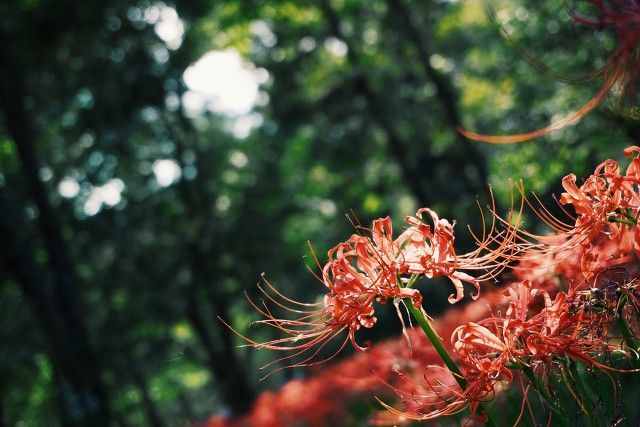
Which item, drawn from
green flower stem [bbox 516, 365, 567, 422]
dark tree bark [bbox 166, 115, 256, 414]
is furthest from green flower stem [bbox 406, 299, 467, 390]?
dark tree bark [bbox 166, 115, 256, 414]

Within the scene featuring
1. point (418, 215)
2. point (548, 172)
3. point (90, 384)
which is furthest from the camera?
point (90, 384)

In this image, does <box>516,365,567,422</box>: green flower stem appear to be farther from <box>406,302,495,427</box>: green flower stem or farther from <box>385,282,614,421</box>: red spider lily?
<box>406,302,495,427</box>: green flower stem

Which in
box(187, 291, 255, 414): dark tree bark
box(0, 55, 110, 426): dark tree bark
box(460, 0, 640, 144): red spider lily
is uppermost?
box(460, 0, 640, 144): red spider lily

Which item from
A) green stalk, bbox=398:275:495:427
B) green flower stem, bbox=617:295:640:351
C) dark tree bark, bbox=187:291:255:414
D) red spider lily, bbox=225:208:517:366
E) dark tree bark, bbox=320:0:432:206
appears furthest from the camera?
dark tree bark, bbox=187:291:255:414

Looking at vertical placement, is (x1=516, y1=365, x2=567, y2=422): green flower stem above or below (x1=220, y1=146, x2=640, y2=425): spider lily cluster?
below

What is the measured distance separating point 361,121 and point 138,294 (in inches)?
287

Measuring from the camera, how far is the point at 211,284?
17.7 metres

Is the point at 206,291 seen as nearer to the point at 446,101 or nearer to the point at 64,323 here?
the point at 64,323

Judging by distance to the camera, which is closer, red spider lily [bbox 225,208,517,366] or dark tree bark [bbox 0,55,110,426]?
red spider lily [bbox 225,208,517,366]

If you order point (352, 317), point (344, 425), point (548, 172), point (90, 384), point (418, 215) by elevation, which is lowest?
point (344, 425)

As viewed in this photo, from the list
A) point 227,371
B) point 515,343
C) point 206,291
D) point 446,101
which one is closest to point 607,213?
point 515,343

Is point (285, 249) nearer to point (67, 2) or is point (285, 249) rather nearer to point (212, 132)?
point (212, 132)

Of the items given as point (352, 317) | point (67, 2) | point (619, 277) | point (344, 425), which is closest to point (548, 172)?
point (344, 425)

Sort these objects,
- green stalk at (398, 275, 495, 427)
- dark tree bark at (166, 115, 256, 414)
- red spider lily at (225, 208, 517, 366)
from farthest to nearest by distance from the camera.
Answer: dark tree bark at (166, 115, 256, 414) → red spider lily at (225, 208, 517, 366) → green stalk at (398, 275, 495, 427)
